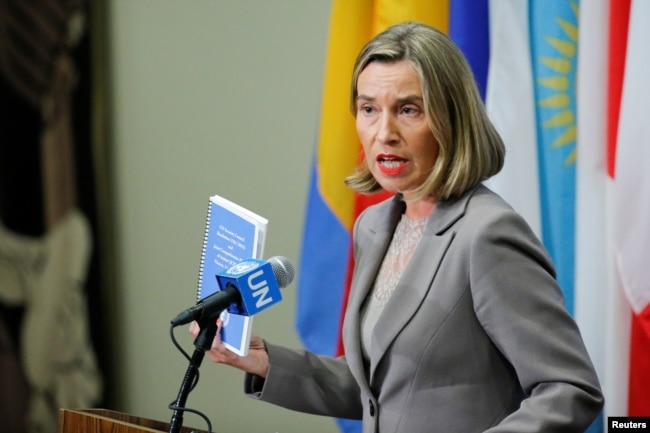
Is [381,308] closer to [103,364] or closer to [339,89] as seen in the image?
[339,89]

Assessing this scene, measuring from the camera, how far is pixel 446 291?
1.69 meters

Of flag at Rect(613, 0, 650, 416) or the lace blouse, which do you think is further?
flag at Rect(613, 0, 650, 416)

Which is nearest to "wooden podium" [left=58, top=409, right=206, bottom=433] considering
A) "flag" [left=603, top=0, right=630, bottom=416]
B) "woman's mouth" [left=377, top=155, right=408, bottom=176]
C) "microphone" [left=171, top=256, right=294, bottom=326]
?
"microphone" [left=171, top=256, right=294, bottom=326]

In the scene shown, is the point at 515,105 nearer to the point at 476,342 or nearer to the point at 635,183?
the point at 635,183

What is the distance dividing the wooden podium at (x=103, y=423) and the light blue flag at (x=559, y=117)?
1148 millimetres

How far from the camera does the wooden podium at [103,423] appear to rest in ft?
5.71

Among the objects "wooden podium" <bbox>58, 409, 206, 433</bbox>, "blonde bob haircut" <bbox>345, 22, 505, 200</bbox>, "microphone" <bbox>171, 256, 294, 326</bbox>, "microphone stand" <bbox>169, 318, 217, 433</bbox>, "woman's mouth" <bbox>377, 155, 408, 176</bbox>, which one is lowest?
"wooden podium" <bbox>58, 409, 206, 433</bbox>

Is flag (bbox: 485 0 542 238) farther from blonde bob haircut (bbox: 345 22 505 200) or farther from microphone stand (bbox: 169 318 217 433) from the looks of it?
microphone stand (bbox: 169 318 217 433)

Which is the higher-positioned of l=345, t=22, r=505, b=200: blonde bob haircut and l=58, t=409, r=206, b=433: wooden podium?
l=345, t=22, r=505, b=200: blonde bob haircut

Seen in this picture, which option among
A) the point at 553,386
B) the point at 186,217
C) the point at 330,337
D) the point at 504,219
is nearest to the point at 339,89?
the point at 330,337

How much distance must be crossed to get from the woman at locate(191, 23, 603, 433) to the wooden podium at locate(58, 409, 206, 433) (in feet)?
0.61

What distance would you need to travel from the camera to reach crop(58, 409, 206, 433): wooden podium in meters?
1.74

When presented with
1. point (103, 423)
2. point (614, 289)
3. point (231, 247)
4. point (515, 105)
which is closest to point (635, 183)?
point (614, 289)

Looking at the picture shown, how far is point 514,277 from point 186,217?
6.87 feet
